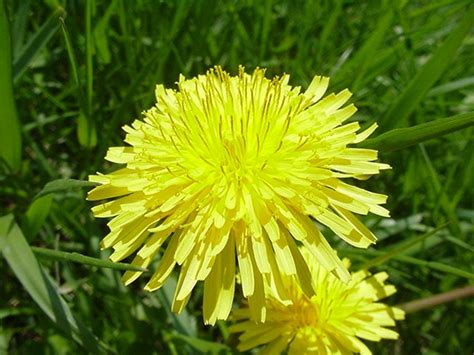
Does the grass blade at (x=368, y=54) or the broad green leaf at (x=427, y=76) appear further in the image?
the grass blade at (x=368, y=54)

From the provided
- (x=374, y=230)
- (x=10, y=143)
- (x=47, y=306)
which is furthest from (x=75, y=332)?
(x=374, y=230)

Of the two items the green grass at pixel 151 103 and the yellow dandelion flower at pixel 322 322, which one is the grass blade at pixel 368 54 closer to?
the green grass at pixel 151 103

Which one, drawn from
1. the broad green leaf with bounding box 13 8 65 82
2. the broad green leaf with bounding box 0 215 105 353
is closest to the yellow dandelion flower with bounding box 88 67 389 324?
the broad green leaf with bounding box 0 215 105 353

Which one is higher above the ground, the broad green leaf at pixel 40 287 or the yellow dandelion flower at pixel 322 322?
the broad green leaf at pixel 40 287

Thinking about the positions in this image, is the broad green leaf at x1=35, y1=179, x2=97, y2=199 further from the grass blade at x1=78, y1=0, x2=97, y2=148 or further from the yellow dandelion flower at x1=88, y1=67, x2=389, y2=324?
the grass blade at x1=78, y1=0, x2=97, y2=148

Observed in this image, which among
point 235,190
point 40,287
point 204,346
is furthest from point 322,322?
point 40,287

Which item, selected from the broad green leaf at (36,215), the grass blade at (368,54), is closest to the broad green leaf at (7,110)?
the broad green leaf at (36,215)

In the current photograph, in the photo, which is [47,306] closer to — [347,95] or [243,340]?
[243,340]

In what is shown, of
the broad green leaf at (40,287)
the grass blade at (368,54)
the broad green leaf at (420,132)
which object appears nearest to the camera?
the broad green leaf at (420,132)

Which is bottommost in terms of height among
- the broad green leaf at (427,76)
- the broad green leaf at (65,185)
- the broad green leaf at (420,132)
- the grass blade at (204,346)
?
the grass blade at (204,346)
